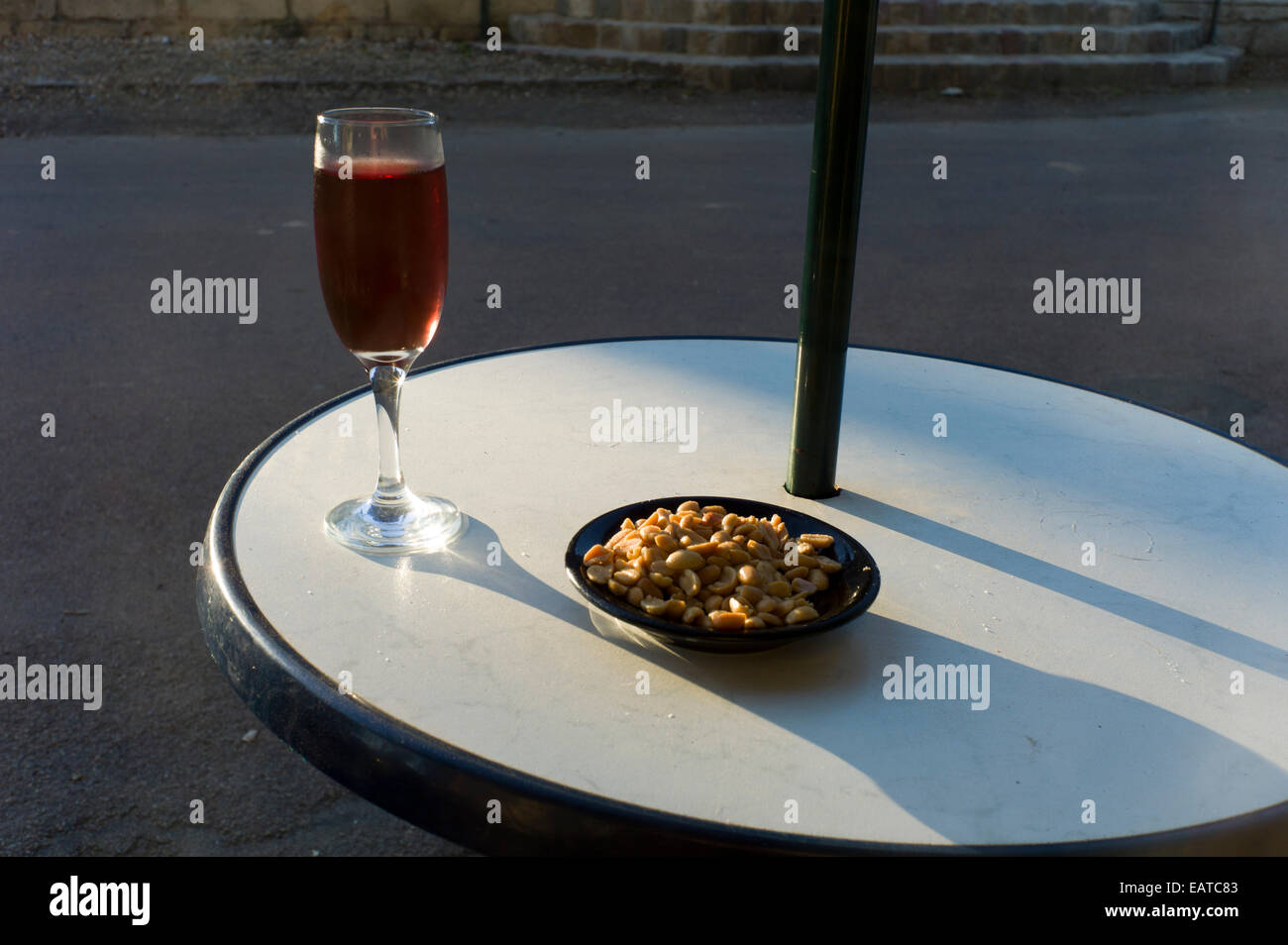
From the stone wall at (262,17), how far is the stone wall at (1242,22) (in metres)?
4.92

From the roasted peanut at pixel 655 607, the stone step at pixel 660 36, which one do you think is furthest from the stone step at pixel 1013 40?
the roasted peanut at pixel 655 607

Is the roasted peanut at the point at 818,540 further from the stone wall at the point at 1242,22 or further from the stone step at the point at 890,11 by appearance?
the stone wall at the point at 1242,22

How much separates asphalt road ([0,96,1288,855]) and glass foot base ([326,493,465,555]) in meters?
1.00

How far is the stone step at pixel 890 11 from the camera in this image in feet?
27.4

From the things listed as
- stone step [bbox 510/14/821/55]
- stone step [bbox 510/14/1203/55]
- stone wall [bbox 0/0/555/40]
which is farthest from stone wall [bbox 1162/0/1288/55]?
stone wall [bbox 0/0/555/40]

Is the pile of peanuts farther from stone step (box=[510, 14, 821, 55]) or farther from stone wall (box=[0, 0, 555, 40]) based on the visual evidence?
stone wall (box=[0, 0, 555, 40])

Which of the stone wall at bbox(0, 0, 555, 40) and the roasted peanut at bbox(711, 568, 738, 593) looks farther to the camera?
the stone wall at bbox(0, 0, 555, 40)

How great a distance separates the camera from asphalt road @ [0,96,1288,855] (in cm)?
200

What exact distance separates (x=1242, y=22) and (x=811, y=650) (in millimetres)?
10316

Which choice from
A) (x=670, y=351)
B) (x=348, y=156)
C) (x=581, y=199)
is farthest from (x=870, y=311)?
(x=348, y=156)

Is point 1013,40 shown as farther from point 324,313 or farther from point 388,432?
point 388,432
